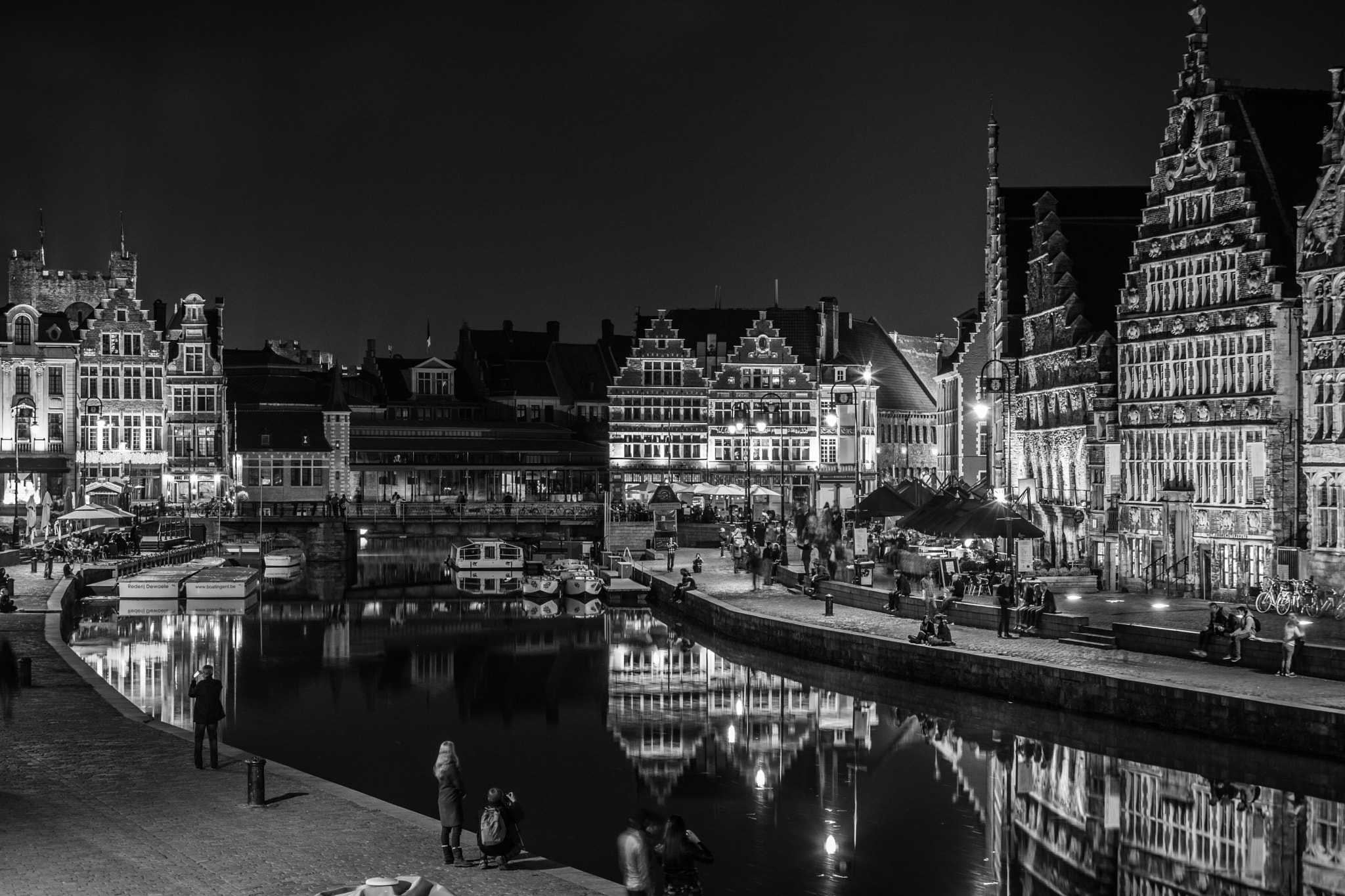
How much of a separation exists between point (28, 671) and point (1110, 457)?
3017 cm

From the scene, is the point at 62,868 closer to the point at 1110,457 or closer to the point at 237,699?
the point at 237,699

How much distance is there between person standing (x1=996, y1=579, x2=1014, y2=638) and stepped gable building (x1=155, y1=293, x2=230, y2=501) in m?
52.3

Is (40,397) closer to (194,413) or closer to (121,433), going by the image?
(121,433)

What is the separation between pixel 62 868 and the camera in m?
15.1

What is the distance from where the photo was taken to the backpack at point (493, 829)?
15.8m

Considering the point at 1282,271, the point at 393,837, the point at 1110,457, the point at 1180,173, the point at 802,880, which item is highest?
the point at 1180,173

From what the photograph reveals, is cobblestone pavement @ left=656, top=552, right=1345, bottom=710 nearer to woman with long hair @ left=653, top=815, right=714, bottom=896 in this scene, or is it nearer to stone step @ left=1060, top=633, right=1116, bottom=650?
stone step @ left=1060, top=633, right=1116, bottom=650

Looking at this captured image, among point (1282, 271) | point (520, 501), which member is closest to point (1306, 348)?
point (1282, 271)

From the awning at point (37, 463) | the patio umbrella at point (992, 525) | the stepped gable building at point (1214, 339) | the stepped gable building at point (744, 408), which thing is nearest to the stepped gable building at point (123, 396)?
the awning at point (37, 463)

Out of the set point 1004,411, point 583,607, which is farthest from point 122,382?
point 1004,411

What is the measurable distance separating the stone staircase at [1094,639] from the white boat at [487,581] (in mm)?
30956

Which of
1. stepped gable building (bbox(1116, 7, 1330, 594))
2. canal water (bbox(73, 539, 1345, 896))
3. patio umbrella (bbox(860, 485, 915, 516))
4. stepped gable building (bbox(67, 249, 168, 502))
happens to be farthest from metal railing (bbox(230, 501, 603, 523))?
stepped gable building (bbox(1116, 7, 1330, 594))

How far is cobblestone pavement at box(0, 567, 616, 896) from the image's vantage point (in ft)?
48.9

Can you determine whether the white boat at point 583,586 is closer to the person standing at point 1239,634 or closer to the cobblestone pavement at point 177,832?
the person standing at point 1239,634
